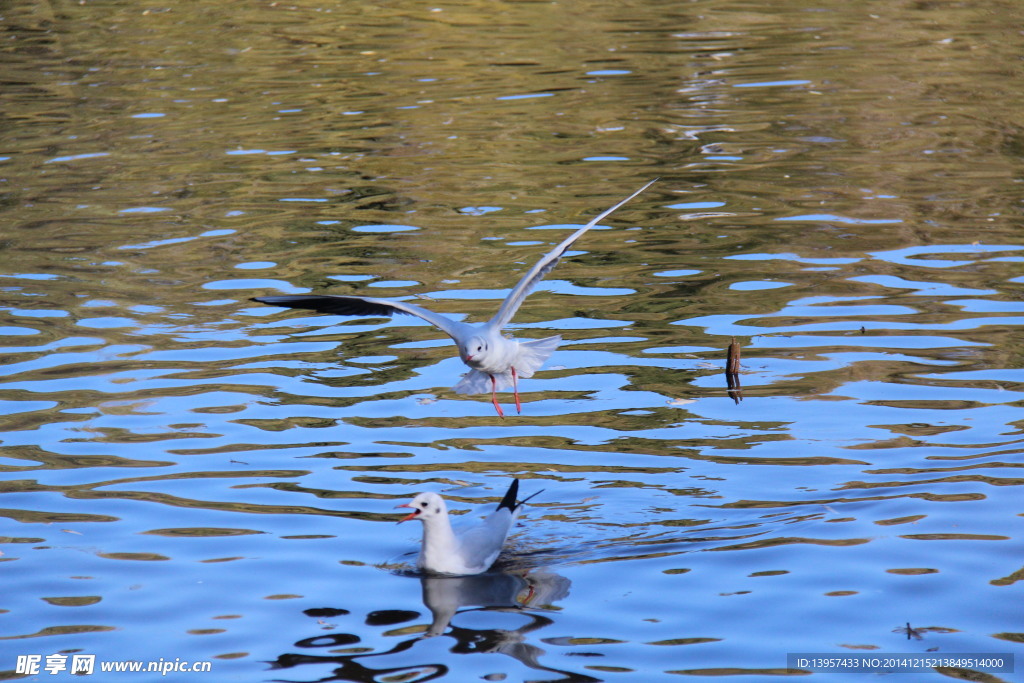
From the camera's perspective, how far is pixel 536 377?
10.9 metres

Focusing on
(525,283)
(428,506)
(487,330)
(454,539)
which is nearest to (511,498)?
(454,539)

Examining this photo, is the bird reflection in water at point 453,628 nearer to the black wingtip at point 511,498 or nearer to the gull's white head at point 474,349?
the black wingtip at point 511,498

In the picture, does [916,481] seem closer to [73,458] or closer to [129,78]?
[73,458]

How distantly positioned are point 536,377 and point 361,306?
255cm

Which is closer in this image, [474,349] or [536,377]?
[474,349]

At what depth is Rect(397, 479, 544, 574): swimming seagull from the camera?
751 cm

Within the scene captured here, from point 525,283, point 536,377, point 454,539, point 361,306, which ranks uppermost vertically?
point 525,283

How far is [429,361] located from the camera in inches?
446

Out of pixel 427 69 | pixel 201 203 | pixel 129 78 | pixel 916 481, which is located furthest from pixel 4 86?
pixel 916 481

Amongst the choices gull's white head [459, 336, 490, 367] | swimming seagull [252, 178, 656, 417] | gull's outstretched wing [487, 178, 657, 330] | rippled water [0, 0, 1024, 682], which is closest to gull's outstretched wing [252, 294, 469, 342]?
swimming seagull [252, 178, 656, 417]

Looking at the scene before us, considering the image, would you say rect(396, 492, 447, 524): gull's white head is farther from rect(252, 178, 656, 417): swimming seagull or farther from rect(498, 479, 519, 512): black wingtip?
rect(252, 178, 656, 417): swimming seagull

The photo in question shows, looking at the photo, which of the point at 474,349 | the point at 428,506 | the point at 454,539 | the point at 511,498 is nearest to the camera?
the point at 428,506

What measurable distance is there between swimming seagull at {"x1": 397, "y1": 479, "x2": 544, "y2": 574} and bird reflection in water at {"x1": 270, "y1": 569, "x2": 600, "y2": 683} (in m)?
0.08

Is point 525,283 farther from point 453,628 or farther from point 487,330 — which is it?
point 453,628
